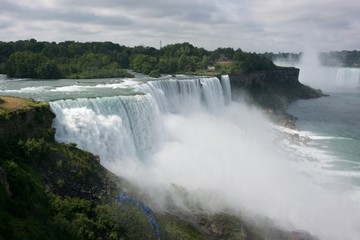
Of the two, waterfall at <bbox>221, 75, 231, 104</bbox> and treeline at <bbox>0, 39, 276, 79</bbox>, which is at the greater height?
treeline at <bbox>0, 39, 276, 79</bbox>

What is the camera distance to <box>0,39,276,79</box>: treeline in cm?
3709

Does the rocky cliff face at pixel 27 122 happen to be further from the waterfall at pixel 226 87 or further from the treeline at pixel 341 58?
the treeline at pixel 341 58

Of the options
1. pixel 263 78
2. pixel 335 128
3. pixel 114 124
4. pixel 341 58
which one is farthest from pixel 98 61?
pixel 341 58

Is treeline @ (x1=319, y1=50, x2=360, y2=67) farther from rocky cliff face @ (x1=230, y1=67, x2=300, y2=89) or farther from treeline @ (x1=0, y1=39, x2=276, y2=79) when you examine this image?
treeline @ (x1=0, y1=39, x2=276, y2=79)

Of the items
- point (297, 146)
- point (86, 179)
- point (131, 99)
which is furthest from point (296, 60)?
point (86, 179)

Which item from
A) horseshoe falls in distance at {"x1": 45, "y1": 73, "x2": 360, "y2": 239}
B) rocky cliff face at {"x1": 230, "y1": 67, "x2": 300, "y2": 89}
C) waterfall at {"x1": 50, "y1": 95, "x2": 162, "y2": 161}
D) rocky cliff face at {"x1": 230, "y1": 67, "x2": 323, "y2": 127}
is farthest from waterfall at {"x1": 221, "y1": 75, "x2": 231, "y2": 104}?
waterfall at {"x1": 50, "y1": 95, "x2": 162, "y2": 161}

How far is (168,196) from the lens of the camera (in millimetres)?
18203

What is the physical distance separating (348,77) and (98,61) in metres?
71.3

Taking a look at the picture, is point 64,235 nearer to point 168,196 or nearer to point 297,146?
point 168,196

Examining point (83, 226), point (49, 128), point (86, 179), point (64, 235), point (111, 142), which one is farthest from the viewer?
point (111, 142)

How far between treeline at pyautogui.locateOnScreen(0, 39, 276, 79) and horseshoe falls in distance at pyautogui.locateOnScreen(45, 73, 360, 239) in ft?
40.7

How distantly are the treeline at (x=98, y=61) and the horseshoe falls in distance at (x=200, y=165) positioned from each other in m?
12.4

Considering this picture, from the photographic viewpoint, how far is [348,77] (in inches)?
3831

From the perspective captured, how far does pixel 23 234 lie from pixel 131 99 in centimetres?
1437
